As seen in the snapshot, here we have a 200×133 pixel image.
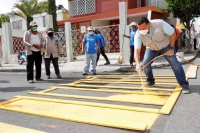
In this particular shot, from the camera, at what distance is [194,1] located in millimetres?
12359

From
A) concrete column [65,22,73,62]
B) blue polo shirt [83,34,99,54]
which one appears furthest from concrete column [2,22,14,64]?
blue polo shirt [83,34,99,54]

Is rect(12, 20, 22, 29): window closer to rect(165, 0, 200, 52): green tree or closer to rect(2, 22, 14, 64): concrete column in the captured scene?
rect(2, 22, 14, 64): concrete column

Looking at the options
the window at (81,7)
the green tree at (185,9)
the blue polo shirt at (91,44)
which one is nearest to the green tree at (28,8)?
the window at (81,7)

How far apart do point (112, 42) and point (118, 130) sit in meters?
10.6

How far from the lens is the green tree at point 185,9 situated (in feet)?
40.2

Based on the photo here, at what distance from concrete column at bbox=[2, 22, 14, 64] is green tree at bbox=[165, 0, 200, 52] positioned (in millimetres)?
9645

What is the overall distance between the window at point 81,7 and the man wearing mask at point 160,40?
554 inches

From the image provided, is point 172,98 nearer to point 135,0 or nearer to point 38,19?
point 135,0

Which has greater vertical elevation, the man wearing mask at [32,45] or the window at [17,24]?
the window at [17,24]

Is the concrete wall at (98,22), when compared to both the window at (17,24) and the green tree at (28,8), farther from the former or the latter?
the window at (17,24)

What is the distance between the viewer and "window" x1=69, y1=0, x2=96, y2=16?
18031mm

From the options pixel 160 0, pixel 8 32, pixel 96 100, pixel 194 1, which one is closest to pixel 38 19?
pixel 8 32

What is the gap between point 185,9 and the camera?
1248cm

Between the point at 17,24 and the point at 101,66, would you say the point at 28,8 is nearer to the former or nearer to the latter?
the point at 17,24
